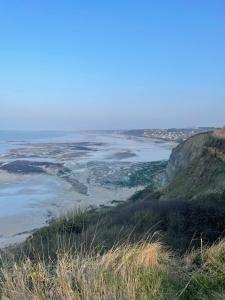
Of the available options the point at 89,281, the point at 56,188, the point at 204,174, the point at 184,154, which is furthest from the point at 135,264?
the point at 56,188

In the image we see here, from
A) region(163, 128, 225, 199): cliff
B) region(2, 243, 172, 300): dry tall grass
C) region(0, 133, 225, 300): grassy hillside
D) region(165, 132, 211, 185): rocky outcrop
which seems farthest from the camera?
region(165, 132, 211, 185): rocky outcrop

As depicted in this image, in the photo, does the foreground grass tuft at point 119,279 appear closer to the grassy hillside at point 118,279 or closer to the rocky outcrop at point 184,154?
the grassy hillside at point 118,279

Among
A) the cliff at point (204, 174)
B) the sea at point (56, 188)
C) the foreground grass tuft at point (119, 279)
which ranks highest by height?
the foreground grass tuft at point (119, 279)

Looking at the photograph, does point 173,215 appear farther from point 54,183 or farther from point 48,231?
point 54,183

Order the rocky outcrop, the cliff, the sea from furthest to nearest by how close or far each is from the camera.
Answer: the rocky outcrop
the sea
the cliff

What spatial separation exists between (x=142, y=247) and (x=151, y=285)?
1646 mm

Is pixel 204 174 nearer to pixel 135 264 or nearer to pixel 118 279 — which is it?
pixel 135 264

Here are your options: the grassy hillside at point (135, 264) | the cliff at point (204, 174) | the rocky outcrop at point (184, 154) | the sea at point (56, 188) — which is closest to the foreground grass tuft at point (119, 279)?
the grassy hillside at point (135, 264)

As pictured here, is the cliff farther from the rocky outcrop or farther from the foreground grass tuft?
the foreground grass tuft

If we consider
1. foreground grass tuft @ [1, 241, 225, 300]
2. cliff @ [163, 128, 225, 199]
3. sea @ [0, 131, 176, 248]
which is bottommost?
sea @ [0, 131, 176, 248]

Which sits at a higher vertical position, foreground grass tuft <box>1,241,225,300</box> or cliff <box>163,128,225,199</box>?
foreground grass tuft <box>1,241,225,300</box>

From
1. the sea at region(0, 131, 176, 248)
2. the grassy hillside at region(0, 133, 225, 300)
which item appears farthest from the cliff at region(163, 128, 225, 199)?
the grassy hillside at region(0, 133, 225, 300)

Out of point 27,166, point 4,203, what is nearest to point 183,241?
point 4,203

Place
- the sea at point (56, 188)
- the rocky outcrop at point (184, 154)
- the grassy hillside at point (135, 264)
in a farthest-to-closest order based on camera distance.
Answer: the rocky outcrop at point (184, 154)
the sea at point (56, 188)
the grassy hillside at point (135, 264)
